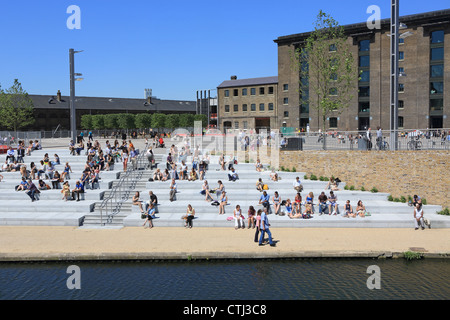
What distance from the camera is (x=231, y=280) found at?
44.8ft

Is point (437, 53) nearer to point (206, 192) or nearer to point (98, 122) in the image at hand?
point (206, 192)

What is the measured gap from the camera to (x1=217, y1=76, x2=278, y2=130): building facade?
7056 cm

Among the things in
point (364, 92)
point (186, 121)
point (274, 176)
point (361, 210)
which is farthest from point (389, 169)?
point (186, 121)

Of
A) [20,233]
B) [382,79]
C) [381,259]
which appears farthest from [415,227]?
[382,79]

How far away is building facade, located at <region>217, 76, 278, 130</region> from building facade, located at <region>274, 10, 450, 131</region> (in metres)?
11.2

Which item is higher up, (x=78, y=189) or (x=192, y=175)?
(x=192, y=175)

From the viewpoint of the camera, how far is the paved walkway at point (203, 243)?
15.5m

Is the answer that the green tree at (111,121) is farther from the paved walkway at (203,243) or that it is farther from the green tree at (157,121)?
the paved walkway at (203,243)

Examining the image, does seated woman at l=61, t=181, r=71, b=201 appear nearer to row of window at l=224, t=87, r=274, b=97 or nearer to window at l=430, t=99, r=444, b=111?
window at l=430, t=99, r=444, b=111

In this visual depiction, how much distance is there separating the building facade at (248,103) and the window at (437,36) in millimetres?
24243

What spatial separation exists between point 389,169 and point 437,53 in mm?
35897

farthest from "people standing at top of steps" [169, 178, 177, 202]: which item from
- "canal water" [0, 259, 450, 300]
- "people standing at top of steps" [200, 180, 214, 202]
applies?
"canal water" [0, 259, 450, 300]

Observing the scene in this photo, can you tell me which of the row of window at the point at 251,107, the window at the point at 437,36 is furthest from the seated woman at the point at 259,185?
the row of window at the point at 251,107

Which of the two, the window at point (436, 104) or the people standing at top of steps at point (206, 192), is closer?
the people standing at top of steps at point (206, 192)
